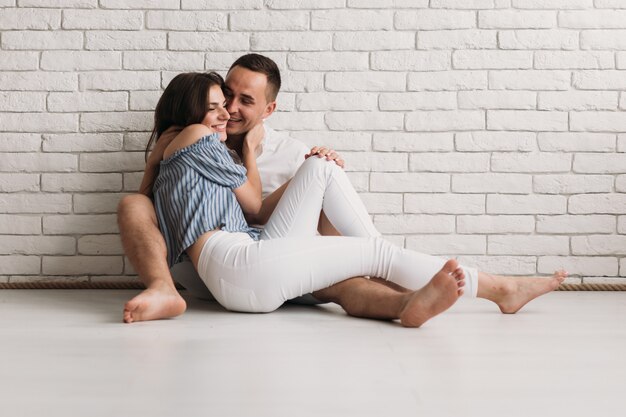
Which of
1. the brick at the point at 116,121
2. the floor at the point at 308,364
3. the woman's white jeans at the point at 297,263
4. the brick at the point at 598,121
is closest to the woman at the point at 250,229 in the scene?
the woman's white jeans at the point at 297,263

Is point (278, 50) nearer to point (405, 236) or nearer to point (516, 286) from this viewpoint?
point (405, 236)

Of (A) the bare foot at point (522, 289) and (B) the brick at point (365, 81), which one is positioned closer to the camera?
(A) the bare foot at point (522, 289)

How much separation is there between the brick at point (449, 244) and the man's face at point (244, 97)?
0.81 meters

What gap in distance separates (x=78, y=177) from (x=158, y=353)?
150cm

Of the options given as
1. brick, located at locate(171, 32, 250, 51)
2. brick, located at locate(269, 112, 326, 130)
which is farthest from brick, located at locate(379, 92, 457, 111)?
brick, located at locate(171, 32, 250, 51)

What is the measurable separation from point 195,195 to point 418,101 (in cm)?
111

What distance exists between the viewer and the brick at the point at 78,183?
9.95 ft

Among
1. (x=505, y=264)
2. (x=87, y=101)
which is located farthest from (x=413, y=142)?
(x=87, y=101)

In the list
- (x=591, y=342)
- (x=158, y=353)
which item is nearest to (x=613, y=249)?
(x=591, y=342)

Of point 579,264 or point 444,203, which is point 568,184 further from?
point 444,203

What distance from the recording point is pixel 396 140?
3.03 meters

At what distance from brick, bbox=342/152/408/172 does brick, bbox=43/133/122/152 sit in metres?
0.93

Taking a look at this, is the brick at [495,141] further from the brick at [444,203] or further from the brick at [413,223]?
the brick at [413,223]

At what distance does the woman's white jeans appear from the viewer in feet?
7.24
